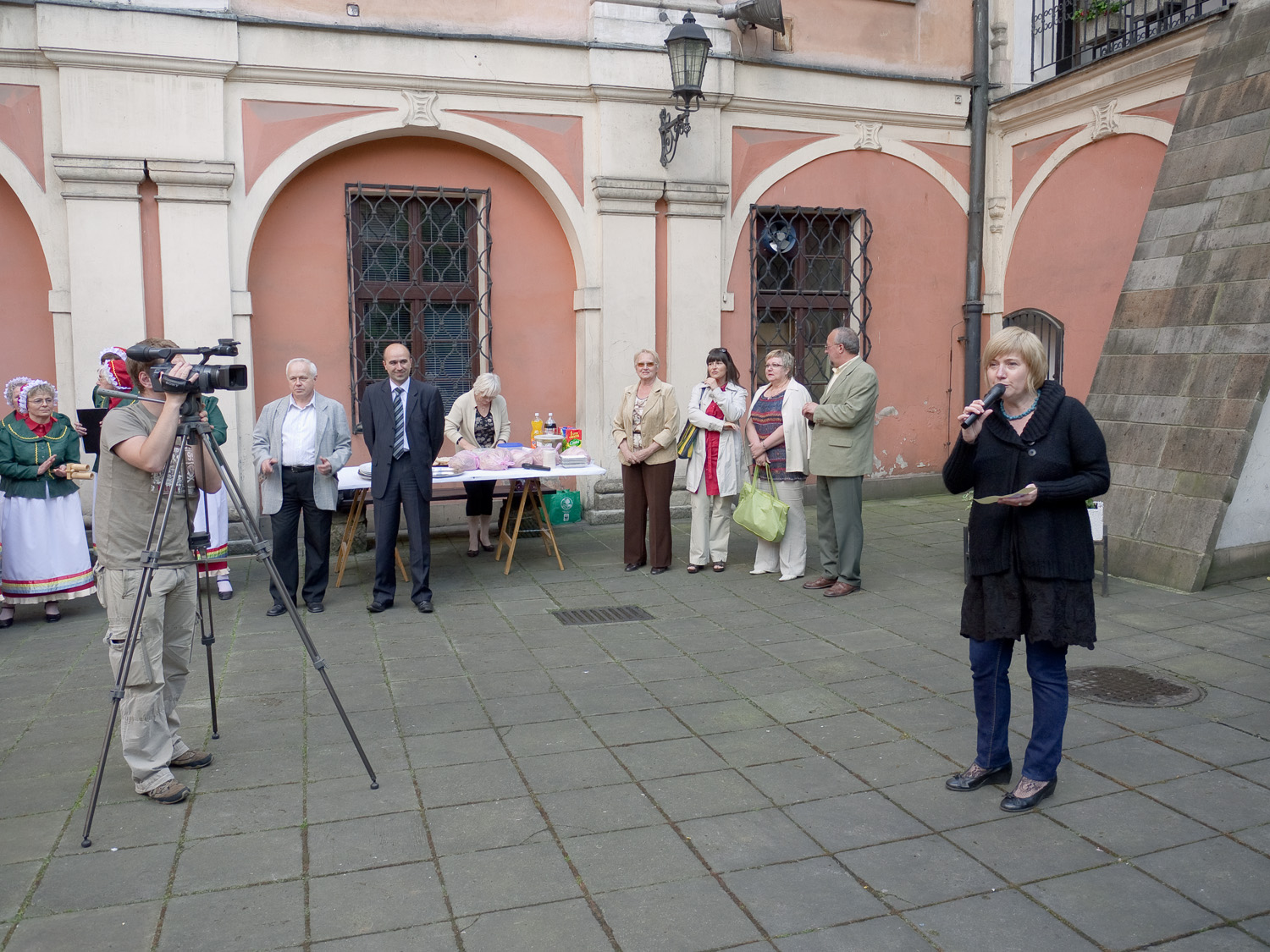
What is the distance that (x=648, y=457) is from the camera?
26.2 ft

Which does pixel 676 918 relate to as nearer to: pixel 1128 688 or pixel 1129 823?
pixel 1129 823

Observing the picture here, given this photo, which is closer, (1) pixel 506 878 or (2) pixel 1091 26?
(1) pixel 506 878

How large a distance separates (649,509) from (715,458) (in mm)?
695

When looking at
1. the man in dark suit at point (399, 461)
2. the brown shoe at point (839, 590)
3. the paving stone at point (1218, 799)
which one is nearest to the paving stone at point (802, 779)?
the paving stone at point (1218, 799)

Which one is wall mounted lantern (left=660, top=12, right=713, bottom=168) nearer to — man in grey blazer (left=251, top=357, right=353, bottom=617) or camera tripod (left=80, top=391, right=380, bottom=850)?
man in grey blazer (left=251, top=357, right=353, bottom=617)

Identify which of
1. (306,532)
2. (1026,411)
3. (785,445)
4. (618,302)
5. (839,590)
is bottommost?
(839,590)

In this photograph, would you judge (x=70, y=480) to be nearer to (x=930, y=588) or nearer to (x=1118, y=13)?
(x=930, y=588)

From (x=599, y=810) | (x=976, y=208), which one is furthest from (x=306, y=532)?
(x=976, y=208)

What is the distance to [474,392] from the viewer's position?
8.69 metres

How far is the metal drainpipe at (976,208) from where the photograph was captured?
442 inches

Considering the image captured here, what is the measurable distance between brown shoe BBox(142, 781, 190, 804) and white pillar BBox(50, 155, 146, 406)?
5.41m

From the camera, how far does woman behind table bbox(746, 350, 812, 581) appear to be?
768 centimetres

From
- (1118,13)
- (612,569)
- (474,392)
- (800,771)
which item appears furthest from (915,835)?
(1118,13)

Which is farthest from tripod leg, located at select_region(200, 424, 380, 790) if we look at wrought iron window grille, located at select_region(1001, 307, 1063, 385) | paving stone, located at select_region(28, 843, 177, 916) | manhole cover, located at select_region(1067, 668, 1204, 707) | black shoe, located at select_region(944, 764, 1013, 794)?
wrought iron window grille, located at select_region(1001, 307, 1063, 385)
